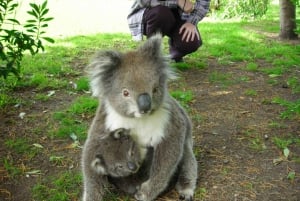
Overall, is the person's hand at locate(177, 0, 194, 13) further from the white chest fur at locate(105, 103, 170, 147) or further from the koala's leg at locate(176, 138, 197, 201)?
the white chest fur at locate(105, 103, 170, 147)

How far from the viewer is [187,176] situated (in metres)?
2.94

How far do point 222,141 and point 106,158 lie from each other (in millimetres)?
1332

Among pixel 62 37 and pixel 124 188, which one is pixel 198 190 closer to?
pixel 124 188

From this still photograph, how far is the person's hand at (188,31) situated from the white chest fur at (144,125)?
273cm

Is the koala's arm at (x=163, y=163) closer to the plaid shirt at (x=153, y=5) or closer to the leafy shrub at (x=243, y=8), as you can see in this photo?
the plaid shirt at (x=153, y=5)

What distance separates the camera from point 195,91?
4.81m

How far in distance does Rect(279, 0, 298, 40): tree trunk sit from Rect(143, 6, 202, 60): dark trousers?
2.11 metres

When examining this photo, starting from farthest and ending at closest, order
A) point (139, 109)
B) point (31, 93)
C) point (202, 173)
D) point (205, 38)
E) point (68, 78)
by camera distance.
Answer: point (205, 38) → point (68, 78) → point (31, 93) → point (202, 173) → point (139, 109)

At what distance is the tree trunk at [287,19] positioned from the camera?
6.69 meters

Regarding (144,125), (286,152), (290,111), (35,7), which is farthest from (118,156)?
(290,111)

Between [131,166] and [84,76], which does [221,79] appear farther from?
[131,166]

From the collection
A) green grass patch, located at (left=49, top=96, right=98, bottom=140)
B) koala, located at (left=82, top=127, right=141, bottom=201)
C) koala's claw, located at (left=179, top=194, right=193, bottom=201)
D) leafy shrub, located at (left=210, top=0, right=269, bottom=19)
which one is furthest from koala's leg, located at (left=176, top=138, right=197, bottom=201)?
leafy shrub, located at (left=210, top=0, right=269, bottom=19)

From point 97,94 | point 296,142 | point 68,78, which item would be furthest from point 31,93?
point 296,142

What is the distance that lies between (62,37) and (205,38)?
2.63 meters
